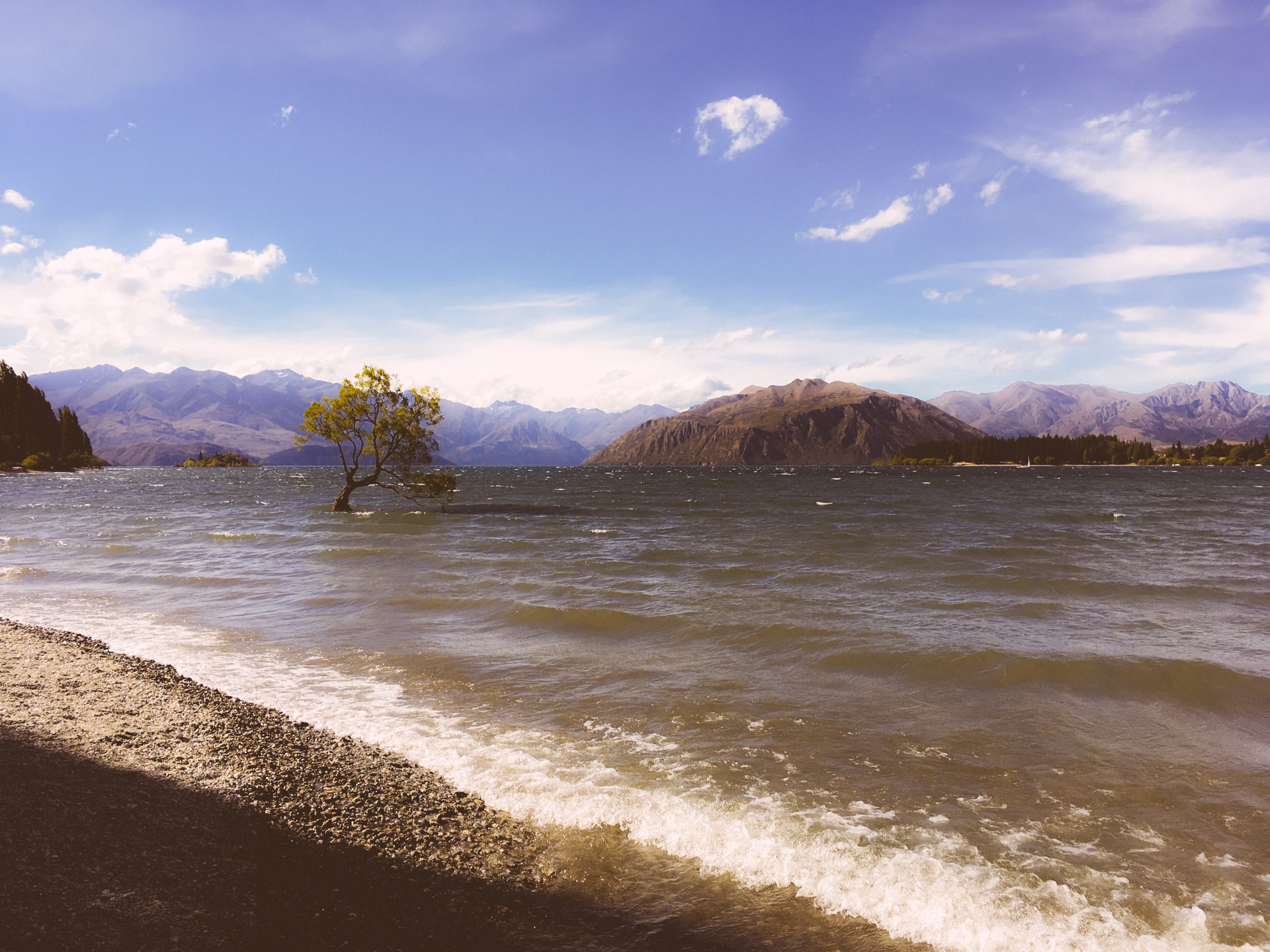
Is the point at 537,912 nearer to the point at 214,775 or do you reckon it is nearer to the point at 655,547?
the point at 214,775

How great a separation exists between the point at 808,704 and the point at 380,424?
158 ft

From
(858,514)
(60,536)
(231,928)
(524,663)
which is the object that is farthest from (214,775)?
(858,514)

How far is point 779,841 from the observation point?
750 centimetres

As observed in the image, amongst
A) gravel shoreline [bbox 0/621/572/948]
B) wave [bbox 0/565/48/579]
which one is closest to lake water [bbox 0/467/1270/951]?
wave [bbox 0/565/48/579]

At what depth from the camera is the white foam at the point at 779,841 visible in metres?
6.14

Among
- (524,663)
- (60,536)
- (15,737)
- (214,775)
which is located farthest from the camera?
(60,536)

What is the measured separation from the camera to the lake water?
6699 mm

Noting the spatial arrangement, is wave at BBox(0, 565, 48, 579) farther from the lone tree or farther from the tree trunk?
the tree trunk

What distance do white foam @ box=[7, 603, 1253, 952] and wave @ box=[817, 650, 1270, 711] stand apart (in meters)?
5.86

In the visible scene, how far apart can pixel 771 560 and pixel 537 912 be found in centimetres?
2511

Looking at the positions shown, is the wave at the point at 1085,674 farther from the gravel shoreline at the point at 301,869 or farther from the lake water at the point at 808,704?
the gravel shoreline at the point at 301,869

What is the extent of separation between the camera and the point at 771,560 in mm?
29938

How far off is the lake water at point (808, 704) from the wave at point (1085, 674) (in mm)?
87

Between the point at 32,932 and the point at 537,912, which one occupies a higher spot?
the point at 32,932
